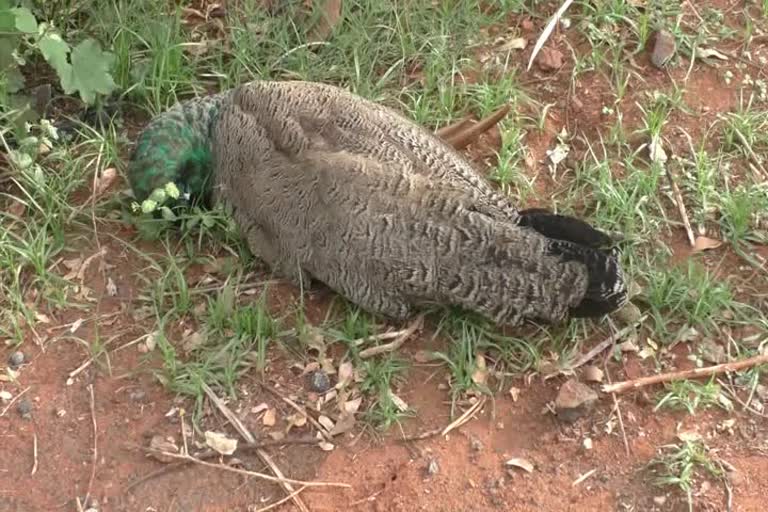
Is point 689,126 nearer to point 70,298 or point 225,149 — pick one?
point 225,149

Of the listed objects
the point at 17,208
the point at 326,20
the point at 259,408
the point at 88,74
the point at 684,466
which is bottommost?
the point at 684,466

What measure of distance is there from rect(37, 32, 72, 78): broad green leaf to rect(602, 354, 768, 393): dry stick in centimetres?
196

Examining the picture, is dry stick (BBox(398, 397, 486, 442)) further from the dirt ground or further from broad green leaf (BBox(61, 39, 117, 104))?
broad green leaf (BBox(61, 39, 117, 104))

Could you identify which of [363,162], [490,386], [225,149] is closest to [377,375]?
[490,386]

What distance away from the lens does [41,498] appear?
2754 millimetres

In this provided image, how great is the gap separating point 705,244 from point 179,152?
1.74 m

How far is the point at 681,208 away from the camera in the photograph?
335cm

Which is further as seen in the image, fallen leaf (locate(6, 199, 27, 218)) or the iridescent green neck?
fallen leaf (locate(6, 199, 27, 218))

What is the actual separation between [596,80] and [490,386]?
54.5 inches

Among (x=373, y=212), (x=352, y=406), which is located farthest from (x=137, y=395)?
(x=373, y=212)

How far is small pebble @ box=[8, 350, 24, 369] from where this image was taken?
10.0ft

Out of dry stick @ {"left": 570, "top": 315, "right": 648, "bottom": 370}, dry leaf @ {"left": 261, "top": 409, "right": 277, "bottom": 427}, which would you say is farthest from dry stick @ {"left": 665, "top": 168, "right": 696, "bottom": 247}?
dry leaf @ {"left": 261, "top": 409, "right": 277, "bottom": 427}

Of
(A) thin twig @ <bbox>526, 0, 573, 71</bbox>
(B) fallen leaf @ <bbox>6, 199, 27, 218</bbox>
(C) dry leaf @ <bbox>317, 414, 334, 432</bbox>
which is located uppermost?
(A) thin twig @ <bbox>526, 0, 573, 71</bbox>

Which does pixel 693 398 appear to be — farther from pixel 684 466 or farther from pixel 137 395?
pixel 137 395
